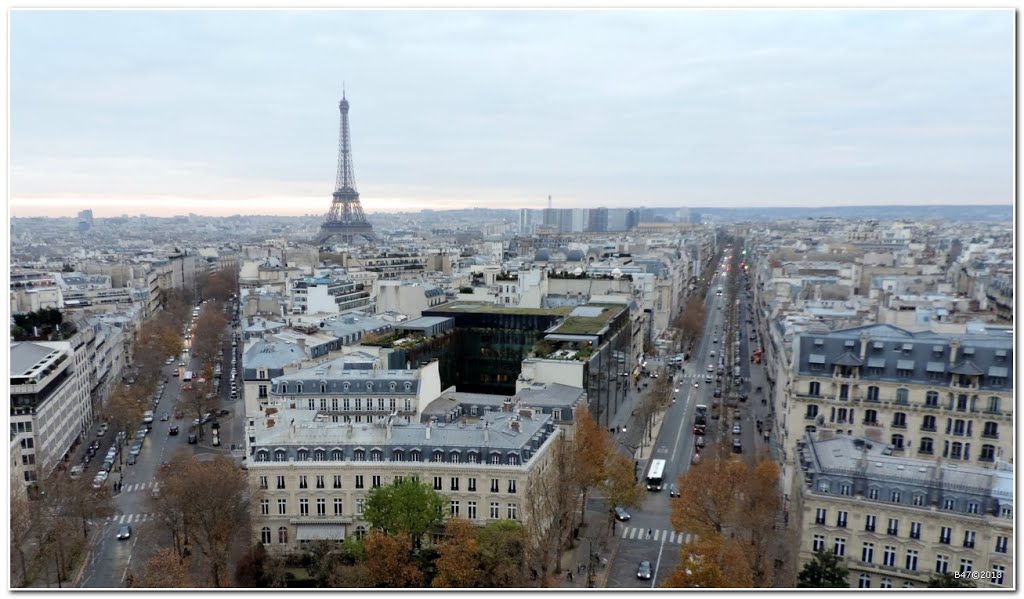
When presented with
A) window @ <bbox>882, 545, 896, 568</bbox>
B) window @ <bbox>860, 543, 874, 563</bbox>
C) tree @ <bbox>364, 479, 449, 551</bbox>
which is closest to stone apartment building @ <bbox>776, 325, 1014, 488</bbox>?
window @ <bbox>860, 543, 874, 563</bbox>

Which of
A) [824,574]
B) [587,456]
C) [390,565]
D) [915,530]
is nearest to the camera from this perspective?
[824,574]

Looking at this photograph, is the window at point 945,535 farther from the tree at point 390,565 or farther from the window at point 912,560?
the tree at point 390,565

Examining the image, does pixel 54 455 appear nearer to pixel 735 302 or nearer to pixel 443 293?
pixel 443 293

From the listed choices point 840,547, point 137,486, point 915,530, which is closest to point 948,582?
point 915,530

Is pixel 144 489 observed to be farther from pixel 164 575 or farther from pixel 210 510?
pixel 164 575

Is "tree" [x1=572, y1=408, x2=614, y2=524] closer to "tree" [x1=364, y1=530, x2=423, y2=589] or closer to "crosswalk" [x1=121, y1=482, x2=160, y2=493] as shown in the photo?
"tree" [x1=364, y1=530, x2=423, y2=589]

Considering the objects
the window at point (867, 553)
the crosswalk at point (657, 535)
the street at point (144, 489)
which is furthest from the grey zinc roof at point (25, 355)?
the window at point (867, 553)

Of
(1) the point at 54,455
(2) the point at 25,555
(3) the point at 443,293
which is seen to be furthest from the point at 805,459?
(3) the point at 443,293
